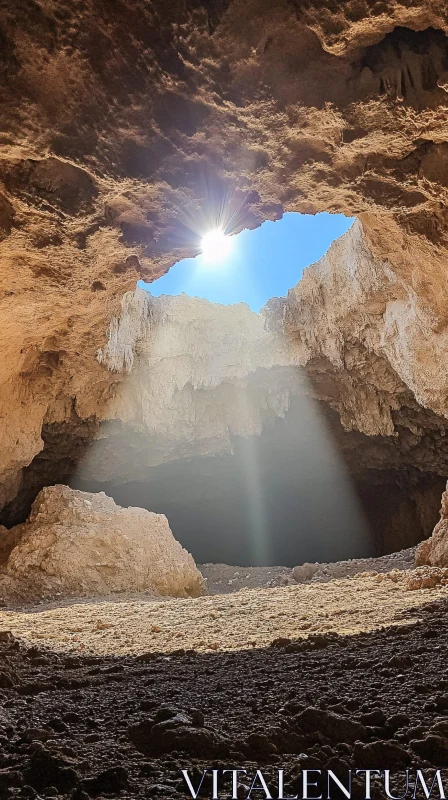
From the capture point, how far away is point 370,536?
14.7m

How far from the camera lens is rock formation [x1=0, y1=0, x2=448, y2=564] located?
2980mm

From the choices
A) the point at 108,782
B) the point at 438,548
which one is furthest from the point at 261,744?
the point at 438,548

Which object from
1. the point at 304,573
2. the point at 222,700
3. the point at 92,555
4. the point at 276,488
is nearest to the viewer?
the point at 222,700

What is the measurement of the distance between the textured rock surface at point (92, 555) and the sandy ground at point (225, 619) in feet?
6.10

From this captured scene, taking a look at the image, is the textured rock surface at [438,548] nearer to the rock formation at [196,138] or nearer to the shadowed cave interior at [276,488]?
the rock formation at [196,138]

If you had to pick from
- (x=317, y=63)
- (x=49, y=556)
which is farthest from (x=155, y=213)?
(x=49, y=556)

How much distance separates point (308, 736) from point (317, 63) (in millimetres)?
3568

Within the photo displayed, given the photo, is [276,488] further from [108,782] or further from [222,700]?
[108,782]

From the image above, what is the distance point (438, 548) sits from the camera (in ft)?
19.7

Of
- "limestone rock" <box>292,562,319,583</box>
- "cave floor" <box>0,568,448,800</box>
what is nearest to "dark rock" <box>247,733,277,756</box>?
"cave floor" <box>0,568,448,800</box>

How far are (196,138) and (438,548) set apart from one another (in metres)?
4.98

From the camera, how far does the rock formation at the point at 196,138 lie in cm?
298

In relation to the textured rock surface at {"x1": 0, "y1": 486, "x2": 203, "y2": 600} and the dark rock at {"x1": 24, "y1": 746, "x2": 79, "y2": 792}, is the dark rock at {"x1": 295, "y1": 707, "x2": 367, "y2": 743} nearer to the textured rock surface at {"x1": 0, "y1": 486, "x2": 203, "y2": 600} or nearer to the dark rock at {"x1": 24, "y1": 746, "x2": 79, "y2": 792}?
the dark rock at {"x1": 24, "y1": 746, "x2": 79, "y2": 792}

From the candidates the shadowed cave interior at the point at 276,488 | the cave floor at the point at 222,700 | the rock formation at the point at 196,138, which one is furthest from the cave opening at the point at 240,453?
the cave floor at the point at 222,700
